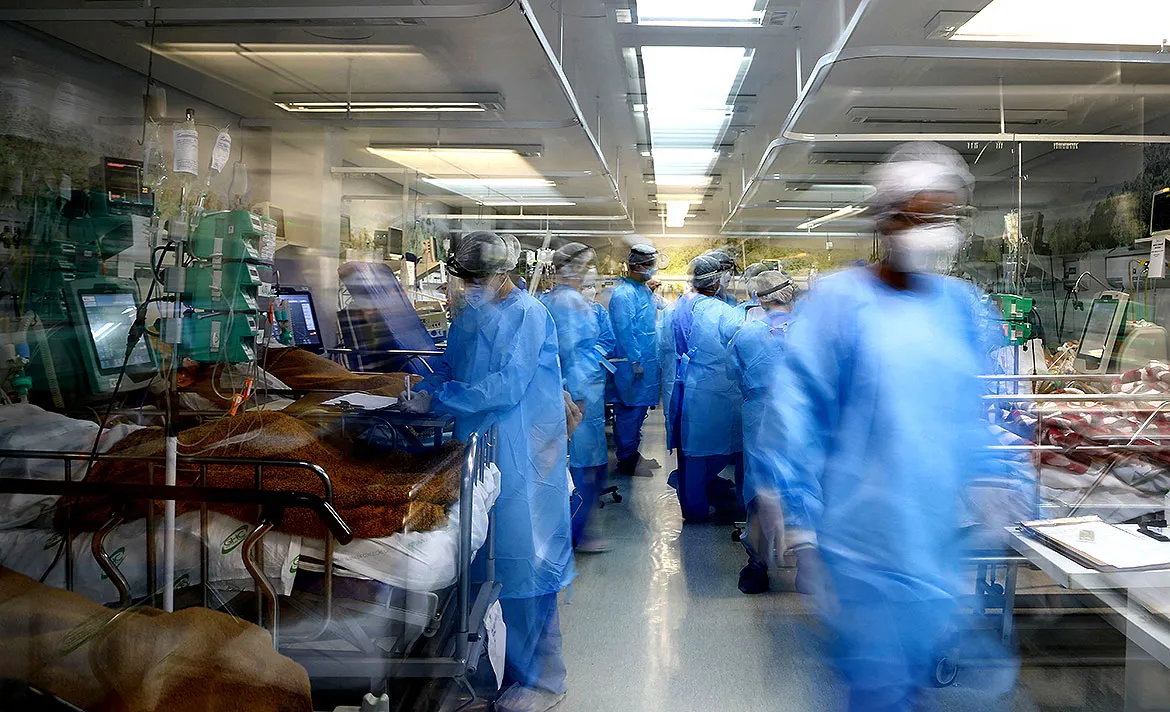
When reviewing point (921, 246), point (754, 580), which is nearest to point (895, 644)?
point (921, 246)

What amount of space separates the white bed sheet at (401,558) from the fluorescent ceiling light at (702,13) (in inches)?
81.6

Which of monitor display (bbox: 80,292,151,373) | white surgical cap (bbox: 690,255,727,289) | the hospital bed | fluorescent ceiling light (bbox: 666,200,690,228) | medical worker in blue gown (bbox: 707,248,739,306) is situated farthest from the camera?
fluorescent ceiling light (bbox: 666,200,690,228)

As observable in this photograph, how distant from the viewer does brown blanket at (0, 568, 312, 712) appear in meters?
1.27

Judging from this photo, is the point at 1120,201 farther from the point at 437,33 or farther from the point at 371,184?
the point at 371,184

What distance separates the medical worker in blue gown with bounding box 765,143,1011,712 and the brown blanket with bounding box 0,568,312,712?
1.09m

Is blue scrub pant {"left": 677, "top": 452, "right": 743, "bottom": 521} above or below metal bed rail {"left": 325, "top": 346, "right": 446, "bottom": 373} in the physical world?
below

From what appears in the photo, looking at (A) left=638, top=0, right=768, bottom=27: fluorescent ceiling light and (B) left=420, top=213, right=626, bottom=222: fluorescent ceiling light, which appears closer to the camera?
(A) left=638, top=0, right=768, bottom=27: fluorescent ceiling light

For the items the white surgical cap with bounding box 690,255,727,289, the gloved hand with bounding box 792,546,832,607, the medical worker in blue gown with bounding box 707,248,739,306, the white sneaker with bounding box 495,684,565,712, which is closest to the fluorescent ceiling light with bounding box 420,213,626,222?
the white surgical cap with bounding box 690,255,727,289

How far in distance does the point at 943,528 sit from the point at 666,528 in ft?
9.38

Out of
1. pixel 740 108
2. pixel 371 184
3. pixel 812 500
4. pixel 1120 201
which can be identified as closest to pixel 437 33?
pixel 371 184

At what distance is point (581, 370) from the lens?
3615mm

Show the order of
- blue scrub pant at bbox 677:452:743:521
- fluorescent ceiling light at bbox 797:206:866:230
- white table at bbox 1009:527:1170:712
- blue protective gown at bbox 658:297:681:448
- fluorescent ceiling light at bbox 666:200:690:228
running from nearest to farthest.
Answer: white table at bbox 1009:527:1170:712 < blue scrub pant at bbox 677:452:743:521 < blue protective gown at bbox 658:297:681:448 < fluorescent ceiling light at bbox 797:206:866:230 < fluorescent ceiling light at bbox 666:200:690:228

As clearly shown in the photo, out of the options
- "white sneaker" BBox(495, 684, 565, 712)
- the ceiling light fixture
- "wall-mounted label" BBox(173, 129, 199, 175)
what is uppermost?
the ceiling light fixture

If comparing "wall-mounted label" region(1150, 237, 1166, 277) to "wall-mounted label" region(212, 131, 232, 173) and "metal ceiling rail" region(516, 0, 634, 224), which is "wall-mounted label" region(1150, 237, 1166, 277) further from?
"wall-mounted label" region(212, 131, 232, 173)
